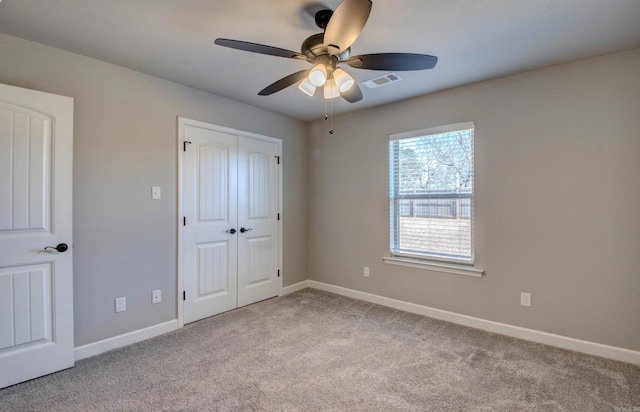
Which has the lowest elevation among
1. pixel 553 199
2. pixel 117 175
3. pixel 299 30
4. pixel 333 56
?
pixel 553 199

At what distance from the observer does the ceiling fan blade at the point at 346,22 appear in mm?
1357

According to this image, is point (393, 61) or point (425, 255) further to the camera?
point (425, 255)

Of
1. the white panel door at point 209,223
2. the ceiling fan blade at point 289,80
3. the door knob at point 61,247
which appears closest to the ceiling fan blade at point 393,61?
the ceiling fan blade at point 289,80

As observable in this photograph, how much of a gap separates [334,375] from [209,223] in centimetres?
201

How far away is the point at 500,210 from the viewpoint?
291 cm

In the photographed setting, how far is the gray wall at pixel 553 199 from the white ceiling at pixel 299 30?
0.92 feet

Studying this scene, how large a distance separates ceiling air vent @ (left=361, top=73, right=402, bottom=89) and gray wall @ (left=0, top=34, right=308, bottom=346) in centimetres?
170

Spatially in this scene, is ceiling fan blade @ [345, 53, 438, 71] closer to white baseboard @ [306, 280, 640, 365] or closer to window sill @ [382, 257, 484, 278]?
window sill @ [382, 257, 484, 278]

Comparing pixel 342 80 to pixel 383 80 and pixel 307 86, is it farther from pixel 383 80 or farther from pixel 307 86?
pixel 383 80

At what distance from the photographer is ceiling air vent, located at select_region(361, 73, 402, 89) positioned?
2852 mm

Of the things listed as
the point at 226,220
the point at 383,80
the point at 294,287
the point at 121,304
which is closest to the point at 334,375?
the point at 121,304

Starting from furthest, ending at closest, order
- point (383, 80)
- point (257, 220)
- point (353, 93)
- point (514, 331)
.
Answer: point (257, 220)
point (383, 80)
point (514, 331)
point (353, 93)

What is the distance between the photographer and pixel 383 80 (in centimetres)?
294

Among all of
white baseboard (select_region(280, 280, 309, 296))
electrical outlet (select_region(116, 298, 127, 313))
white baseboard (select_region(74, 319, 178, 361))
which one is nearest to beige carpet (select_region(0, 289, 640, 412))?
white baseboard (select_region(74, 319, 178, 361))
